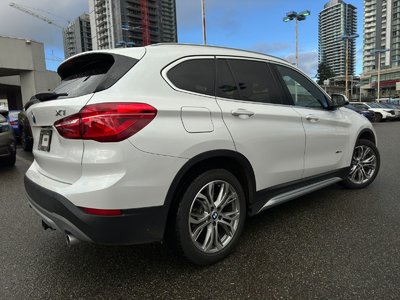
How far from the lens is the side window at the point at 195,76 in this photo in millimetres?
2699

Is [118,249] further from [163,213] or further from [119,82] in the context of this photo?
[119,82]

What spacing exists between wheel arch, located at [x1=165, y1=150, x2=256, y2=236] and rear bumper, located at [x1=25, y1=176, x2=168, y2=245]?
0.15 metres

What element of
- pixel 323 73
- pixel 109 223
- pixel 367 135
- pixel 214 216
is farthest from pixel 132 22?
pixel 109 223

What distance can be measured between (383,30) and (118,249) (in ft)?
392

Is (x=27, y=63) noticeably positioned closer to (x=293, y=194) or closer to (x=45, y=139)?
(x=45, y=139)

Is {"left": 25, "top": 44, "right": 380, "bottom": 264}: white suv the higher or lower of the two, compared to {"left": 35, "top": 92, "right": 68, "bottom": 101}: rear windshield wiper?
lower

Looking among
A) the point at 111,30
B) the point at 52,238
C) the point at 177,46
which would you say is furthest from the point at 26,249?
the point at 111,30

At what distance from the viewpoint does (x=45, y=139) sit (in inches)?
111

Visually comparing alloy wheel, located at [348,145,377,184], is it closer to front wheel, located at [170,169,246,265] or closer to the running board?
the running board

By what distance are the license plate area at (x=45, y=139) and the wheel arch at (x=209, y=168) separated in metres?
1.09

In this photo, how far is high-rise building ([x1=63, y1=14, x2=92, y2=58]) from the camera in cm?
7731

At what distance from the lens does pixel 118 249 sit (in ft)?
10.5

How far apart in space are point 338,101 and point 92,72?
9.94 feet

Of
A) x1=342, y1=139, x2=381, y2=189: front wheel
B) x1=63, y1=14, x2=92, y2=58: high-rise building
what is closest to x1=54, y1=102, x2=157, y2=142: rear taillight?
x1=342, y1=139, x2=381, y2=189: front wheel
